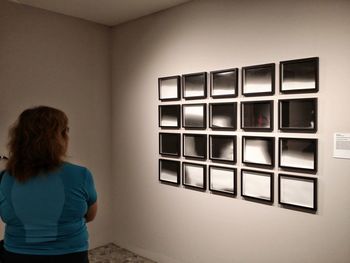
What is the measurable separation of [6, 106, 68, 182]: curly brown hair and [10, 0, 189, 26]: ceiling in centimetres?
197

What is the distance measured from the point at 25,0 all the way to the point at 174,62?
4.90 feet

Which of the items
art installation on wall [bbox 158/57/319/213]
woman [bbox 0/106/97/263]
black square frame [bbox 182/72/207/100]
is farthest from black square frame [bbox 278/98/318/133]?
woman [bbox 0/106/97/263]

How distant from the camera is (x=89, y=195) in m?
1.54

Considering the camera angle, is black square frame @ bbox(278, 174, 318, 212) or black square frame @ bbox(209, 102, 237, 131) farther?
black square frame @ bbox(209, 102, 237, 131)

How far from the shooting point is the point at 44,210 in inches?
55.8

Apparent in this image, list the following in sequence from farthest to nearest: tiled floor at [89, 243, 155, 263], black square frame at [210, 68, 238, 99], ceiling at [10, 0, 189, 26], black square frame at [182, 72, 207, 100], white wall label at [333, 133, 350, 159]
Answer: tiled floor at [89, 243, 155, 263]
ceiling at [10, 0, 189, 26]
black square frame at [182, 72, 207, 100]
black square frame at [210, 68, 238, 99]
white wall label at [333, 133, 350, 159]

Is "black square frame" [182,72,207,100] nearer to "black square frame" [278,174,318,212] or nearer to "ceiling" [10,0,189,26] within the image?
"ceiling" [10,0,189,26]

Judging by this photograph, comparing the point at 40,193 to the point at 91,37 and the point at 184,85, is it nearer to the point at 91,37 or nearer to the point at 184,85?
the point at 184,85

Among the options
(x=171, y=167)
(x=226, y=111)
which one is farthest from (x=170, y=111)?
(x=226, y=111)

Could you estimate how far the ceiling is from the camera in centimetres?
315

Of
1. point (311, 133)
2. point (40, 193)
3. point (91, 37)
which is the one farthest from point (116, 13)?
point (40, 193)

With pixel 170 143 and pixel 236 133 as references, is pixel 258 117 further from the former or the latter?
pixel 170 143

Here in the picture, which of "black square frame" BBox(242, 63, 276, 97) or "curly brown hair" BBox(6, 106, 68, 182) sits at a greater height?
"black square frame" BBox(242, 63, 276, 97)

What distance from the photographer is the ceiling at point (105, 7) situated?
10.3 feet
